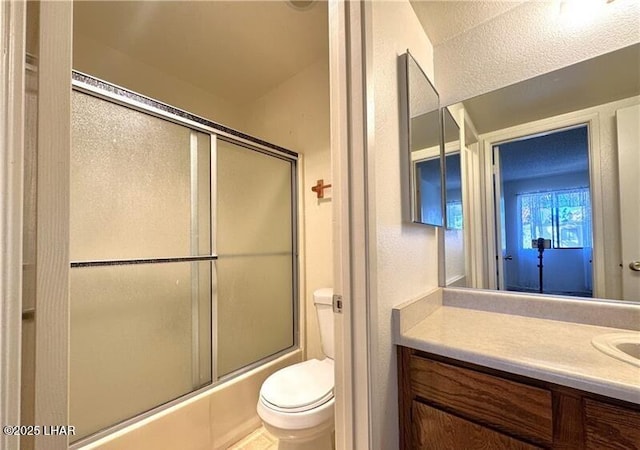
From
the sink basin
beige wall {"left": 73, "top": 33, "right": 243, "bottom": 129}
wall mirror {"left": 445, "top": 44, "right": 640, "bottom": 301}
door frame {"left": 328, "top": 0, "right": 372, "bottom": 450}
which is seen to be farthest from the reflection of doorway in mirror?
beige wall {"left": 73, "top": 33, "right": 243, "bottom": 129}

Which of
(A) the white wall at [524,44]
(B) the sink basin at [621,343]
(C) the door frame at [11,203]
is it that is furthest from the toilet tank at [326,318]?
(C) the door frame at [11,203]

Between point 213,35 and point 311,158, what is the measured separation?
3.22ft

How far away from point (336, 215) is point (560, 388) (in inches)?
29.7

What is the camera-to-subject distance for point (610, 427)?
2.26ft

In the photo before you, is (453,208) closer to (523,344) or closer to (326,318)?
(523,344)

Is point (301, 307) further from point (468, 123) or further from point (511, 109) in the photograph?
point (511, 109)

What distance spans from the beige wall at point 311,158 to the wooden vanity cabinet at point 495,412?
110cm

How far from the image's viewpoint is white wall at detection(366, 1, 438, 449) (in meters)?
0.91

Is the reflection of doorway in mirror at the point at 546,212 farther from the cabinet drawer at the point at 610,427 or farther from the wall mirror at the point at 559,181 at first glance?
the cabinet drawer at the point at 610,427

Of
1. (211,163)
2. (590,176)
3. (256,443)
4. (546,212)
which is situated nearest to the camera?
(590,176)

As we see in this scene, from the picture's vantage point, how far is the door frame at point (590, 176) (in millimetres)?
1129

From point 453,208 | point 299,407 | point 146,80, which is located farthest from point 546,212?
point 146,80

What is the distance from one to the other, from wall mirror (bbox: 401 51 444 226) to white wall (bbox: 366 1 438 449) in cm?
6

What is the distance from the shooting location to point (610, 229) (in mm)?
1108
